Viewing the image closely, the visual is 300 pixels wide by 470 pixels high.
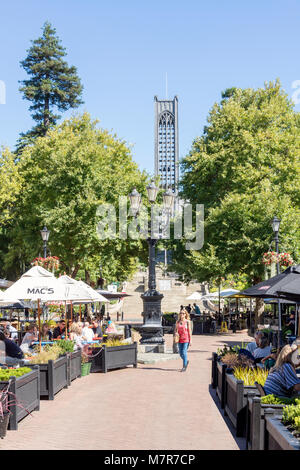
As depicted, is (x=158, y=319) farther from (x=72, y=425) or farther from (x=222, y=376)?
(x=72, y=425)

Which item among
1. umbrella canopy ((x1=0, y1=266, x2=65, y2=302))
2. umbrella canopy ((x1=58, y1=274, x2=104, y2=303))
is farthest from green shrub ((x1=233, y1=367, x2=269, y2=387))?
umbrella canopy ((x1=58, y1=274, x2=104, y2=303))

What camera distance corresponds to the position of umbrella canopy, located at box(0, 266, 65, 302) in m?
14.4

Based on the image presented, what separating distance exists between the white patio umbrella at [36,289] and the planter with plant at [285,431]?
9.05 m

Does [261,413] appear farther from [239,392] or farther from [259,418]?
[239,392]

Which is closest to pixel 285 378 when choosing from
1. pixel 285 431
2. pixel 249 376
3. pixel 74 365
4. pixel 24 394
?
pixel 249 376

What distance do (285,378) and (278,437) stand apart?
246cm

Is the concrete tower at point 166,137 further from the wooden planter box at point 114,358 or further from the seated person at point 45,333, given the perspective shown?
the wooden planter box at point 114,358

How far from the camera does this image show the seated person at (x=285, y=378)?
8109 mm

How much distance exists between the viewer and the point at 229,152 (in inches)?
1374

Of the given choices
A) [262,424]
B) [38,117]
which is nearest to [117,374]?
[262,424]

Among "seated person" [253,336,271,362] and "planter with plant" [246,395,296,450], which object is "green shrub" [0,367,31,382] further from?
"seated person" [253,336,271,362]

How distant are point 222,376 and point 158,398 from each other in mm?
1903

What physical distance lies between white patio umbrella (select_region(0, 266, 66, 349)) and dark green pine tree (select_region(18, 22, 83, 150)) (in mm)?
34437

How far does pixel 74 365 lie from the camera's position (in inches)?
587
